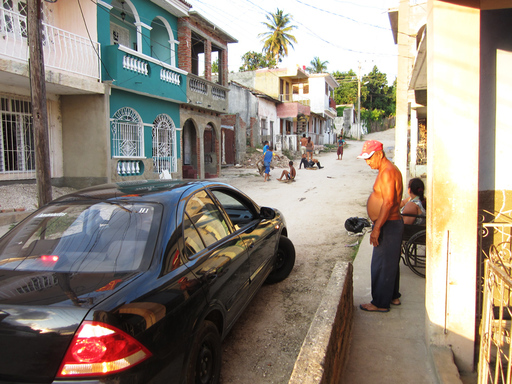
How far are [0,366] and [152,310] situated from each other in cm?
73

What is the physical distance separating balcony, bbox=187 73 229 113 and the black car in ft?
43.8

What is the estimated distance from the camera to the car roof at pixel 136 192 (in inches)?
115

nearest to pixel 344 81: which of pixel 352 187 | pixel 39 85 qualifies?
pixel 352 187

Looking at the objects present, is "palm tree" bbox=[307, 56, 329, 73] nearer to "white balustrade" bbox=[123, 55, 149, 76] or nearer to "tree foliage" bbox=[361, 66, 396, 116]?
"tree foliage" bbox=[361, 66, 396, 116]

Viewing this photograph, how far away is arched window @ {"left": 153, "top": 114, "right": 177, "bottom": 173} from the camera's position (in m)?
14.2

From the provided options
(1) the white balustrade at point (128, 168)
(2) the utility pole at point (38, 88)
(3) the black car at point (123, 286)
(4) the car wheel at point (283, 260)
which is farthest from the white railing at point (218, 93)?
(3) the black car at point (123, 286)

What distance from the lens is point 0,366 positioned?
Answer: 1.83 metres

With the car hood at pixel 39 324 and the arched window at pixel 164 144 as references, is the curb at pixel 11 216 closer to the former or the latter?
the arched window at pixel 164 144

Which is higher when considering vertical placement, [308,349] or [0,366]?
[0,366]

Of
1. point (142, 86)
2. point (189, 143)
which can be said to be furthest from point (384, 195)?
point (189, 143)

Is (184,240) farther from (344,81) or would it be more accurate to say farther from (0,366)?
(344,81)

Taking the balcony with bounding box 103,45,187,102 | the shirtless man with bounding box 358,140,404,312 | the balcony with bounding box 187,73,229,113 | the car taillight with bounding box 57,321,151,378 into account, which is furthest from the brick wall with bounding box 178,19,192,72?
the car taillight with bounding box 57,321,151,378

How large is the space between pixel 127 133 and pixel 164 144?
2237mm

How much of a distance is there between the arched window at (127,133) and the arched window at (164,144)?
3.20ft
